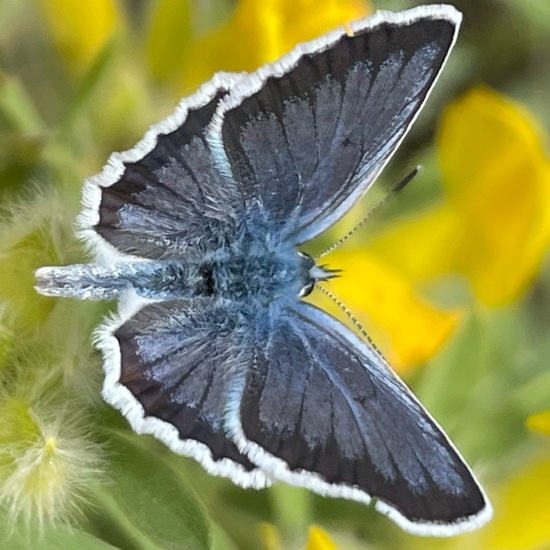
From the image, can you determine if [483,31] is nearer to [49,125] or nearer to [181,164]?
[49,125]

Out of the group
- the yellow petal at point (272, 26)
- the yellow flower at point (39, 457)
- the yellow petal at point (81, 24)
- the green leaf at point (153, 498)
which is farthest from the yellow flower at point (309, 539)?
the yellow petal at point (81, 24)

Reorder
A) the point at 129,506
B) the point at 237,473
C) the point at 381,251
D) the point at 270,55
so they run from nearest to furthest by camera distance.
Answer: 1. the point at 237,473
2. the point at 129,506
3. the point at 270,55
4. the point at 381,251

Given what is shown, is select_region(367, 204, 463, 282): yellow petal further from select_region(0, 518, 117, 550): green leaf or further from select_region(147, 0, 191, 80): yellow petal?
select_region(0, 518, 117, 550): green leaf

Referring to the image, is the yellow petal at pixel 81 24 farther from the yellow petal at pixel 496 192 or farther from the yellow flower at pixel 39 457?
the yellow flower at pixel 39 457

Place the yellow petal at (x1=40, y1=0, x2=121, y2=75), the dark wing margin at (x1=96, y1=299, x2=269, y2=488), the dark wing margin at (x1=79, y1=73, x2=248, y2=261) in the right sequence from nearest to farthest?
the dark wing margin at (x1=96, y1=299, x2=269, y2=488) < the dark wing margin at (x1=79, y1=73, x2=248, y2=261) < the yellow petal at (x1=40, y1=0, x2=121, y2=75)

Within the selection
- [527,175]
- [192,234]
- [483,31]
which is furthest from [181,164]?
[483,31]

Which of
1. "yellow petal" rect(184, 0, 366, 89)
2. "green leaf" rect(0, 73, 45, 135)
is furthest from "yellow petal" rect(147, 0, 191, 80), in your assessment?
"green leaf" rect(0, 73, 45, 135)

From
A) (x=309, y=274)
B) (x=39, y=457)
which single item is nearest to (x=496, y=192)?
(x=309, y=274)
